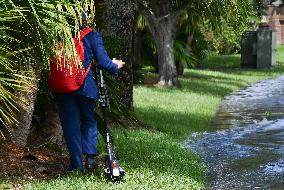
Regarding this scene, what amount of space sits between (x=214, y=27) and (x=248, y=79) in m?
8.46

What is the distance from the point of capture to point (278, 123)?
12664 mm

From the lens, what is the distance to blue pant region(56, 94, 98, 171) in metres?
6.30

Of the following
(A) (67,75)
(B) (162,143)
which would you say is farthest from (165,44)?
(A) (67,75)

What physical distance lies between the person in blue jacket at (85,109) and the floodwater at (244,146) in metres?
1.38

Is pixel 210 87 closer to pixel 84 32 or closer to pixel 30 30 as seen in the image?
pixel 84 32

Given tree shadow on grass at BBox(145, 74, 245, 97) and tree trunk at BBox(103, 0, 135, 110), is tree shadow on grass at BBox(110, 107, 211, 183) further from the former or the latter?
tree shadow on grass at BBox(145, 74, 245, 97)

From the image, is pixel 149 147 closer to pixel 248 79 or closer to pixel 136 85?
pixel 136 85

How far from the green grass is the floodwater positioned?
23cm

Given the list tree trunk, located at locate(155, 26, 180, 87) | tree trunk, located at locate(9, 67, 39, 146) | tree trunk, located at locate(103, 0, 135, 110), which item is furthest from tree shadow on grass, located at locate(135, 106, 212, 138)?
tree trunk, located at locate(155, 26, 180, 87)

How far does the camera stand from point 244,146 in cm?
970

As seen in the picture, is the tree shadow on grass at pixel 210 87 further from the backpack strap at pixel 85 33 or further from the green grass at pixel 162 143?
the backpack strap at pixel 85 33

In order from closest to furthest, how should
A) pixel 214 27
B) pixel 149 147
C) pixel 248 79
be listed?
pixel 149 147, pixel 214 27, pixel 248 79

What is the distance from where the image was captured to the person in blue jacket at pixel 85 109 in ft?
20.4

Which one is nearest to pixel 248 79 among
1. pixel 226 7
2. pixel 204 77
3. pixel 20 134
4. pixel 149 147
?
pixel 204 77
